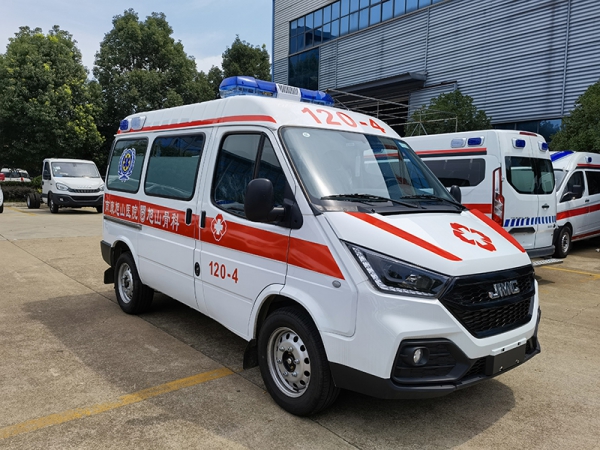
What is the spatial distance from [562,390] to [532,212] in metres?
5.06

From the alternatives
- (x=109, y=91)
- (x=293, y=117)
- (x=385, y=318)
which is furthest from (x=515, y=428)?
(x=109, y=91)

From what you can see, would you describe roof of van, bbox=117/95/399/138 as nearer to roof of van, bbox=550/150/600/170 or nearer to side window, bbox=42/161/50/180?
roof of van, bbox=550/150/600/170

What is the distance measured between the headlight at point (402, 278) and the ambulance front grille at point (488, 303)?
8cm

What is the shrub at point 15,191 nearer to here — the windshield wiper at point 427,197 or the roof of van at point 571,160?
the roof of van at point 571,160

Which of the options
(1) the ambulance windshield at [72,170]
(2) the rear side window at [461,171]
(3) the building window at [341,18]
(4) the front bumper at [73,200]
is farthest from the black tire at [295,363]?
(3) the building window at [341,18]

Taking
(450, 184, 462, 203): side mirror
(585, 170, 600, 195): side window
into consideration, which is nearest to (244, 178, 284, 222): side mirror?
(450, 184, 462, 203): side mirror

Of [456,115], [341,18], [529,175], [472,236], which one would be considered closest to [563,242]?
[529,175]

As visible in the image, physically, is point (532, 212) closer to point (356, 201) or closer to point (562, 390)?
point (562, 390)

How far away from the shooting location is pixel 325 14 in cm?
2531

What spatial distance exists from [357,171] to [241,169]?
95 centimetres

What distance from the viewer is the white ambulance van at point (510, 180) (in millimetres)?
8211

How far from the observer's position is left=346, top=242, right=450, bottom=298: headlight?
2889 millimetres

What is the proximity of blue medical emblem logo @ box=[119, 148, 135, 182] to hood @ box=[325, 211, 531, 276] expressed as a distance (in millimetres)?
3484

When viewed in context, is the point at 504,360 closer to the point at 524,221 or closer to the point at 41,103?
the point at 524,221
